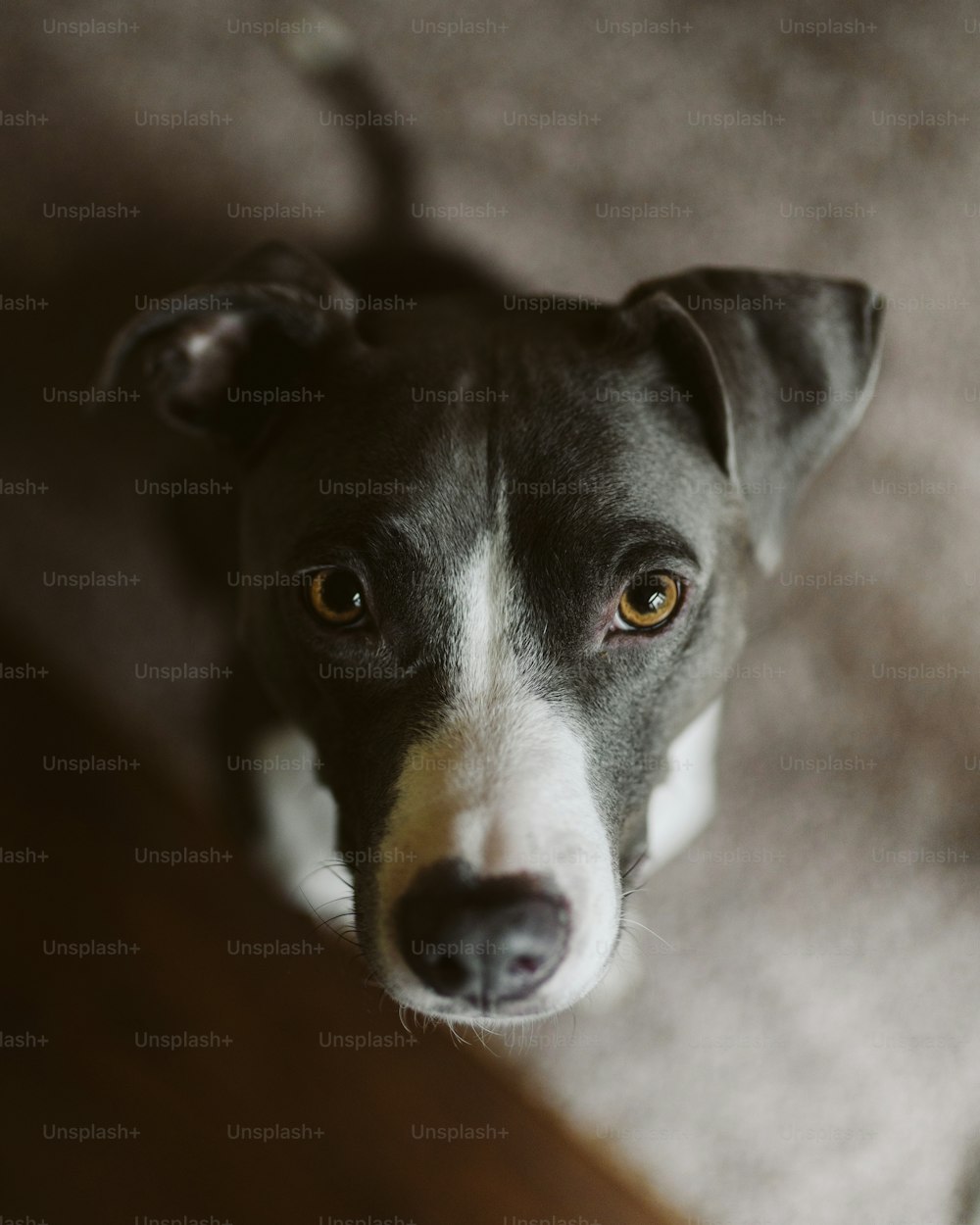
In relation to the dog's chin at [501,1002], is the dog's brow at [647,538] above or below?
above

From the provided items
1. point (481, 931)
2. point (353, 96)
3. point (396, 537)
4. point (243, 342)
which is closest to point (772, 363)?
point (396, 537)

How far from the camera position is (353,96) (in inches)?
131

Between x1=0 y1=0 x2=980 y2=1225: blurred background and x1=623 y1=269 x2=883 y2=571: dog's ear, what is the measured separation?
108 centimetres

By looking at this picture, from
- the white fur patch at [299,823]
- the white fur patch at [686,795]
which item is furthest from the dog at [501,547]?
the white fur patch at [299,823]

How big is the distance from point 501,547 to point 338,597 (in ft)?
1.08

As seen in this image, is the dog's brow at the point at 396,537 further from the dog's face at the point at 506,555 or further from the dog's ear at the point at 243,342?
the dog's ear at the point at 243,342

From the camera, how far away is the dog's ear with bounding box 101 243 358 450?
6.59ft

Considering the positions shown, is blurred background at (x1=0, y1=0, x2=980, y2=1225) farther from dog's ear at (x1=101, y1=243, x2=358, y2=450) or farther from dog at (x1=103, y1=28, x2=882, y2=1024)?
dog at (x1=103, y1=28, x2=882, y2=1024)

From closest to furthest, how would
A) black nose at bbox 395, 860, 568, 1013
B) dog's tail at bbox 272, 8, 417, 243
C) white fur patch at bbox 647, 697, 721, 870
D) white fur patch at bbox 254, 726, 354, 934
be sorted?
black nose at bbox 395, 860, 568, 1013
white fur patch at bbox 647, 697, 721, 870
white fur patch at bbox 254, 726, 354, 934
dog's tail at bbox 272, 8, 417, 243

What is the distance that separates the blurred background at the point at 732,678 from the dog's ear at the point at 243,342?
0.67m

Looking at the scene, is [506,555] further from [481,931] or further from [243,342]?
[243,342]

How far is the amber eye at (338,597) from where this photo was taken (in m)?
1.84

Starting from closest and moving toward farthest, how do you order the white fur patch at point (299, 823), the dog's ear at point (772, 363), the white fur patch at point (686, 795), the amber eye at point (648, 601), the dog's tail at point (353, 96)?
the amber eye at point (648, 601), the dog's ear at point (772, 363), the white fur patch at point (686, 795), the white fur patch at point (299, 823), the dog's tail at point (353, 96)

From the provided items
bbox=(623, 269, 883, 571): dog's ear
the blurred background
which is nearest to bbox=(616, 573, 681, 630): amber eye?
bbox=(623, 269, 883, 571): dog's ear
